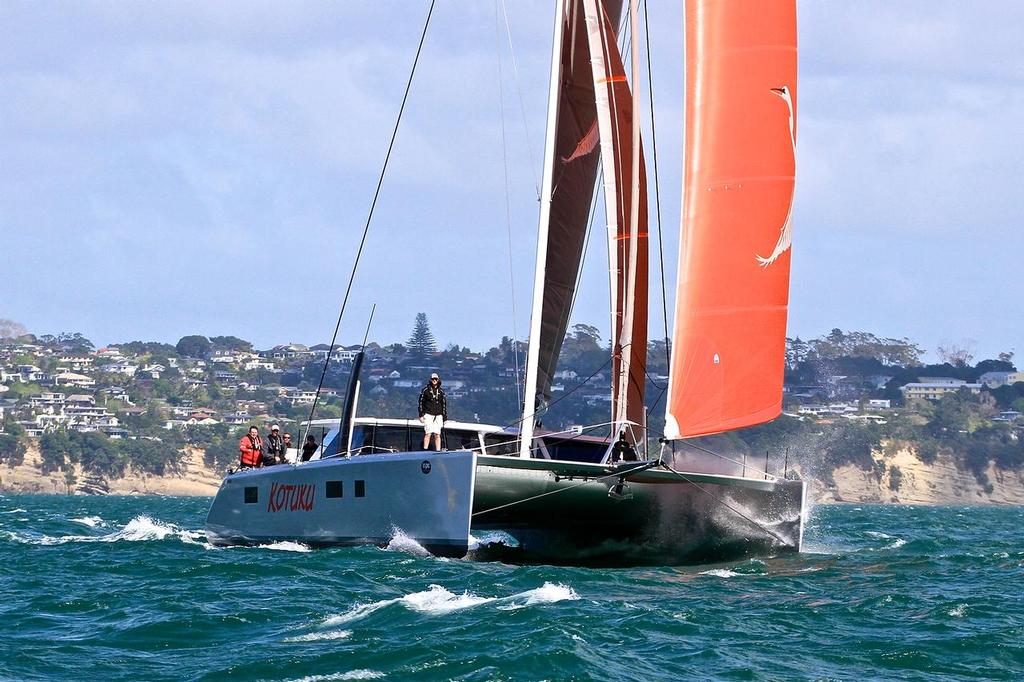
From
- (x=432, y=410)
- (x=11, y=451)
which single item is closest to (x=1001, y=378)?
(x=11, y=451)

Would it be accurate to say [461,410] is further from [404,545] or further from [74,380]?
[404,545]

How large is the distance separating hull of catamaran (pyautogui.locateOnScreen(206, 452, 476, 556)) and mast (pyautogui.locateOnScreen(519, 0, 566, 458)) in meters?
1.15

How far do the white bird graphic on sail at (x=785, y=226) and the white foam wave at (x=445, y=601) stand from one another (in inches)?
185

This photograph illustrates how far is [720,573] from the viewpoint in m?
18.7

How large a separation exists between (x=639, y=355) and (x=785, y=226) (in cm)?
346

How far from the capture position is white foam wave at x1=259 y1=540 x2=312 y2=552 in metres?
20.9

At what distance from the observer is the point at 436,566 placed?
59.5 feet

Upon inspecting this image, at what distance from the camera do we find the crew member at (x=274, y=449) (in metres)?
23.6

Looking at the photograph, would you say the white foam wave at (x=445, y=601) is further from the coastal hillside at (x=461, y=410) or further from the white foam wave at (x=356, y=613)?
the coastal hillside at (x=461, y=410)

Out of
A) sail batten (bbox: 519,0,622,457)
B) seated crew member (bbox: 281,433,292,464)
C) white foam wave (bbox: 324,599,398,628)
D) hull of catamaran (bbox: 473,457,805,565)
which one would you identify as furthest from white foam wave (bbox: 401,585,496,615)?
seated crew member (bbox: 281,433,292,464)

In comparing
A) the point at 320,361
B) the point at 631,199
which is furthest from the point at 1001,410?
the point at 631,199

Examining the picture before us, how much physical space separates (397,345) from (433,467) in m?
143

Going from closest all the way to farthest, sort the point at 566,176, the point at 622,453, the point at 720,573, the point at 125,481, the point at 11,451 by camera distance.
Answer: the point at 720,573
the point at 622,453
the point at 566,176
the point at 125,481
the point at 11,451

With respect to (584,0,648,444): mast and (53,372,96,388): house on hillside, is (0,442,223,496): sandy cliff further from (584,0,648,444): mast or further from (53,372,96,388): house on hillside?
(584,0,648,444): mast
